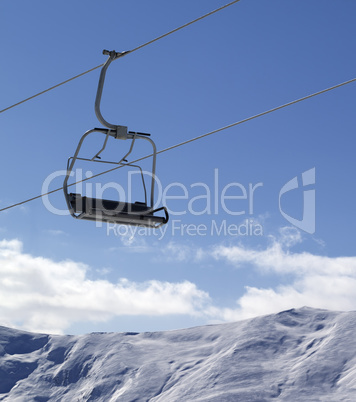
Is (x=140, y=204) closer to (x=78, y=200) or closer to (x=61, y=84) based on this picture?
(x=78, y=200)

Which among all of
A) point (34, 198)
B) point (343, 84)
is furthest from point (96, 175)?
point (343, 84)

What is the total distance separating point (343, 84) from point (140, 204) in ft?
12.3

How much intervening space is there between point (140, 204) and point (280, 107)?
2.86 meters

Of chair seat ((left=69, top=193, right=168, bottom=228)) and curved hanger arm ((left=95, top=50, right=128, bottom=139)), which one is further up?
curved hanger arm ((left=95, top=50, right=128, bottom=139))

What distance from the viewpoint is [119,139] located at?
11188mm

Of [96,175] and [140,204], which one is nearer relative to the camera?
[140,204]

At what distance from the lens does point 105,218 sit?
10773 mm

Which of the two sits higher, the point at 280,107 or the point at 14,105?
the point at 14,105

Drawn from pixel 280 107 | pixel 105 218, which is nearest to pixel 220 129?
pixel 280 107

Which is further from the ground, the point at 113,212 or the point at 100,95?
the point at 100,95

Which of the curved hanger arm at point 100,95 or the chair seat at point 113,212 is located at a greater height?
the curved hanger arm at point 100,95

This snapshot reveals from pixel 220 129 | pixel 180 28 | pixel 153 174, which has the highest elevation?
pixel 180 28

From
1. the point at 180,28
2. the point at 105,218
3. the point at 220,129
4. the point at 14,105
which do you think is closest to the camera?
the point at 105,218

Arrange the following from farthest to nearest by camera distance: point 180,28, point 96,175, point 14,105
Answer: point 14,105 < point 96,175 < point 180,28
